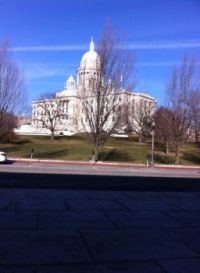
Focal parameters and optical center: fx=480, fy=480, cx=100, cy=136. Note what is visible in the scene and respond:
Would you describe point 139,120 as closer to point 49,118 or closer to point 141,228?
point 49,118

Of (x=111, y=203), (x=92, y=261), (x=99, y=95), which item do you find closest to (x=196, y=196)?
(x=111, y=203)

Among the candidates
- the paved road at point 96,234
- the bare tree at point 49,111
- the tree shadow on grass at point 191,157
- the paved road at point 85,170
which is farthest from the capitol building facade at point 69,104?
the paved road at point 96,234

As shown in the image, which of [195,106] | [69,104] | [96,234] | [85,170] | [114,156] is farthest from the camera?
[69,104]

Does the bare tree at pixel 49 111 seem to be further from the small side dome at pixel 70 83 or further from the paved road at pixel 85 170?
the paved road at pixel 85 170

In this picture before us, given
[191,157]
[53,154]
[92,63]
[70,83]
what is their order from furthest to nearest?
[70,83] < [191,157] < [92,63] < [53,154]

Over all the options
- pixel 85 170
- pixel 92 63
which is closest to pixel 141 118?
pixel 92 63

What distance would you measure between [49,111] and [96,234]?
87505 millimetres

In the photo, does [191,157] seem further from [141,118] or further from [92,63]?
[141,118]

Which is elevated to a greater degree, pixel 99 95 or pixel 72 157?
pixel 99 95

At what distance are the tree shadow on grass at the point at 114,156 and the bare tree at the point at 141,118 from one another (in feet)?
115

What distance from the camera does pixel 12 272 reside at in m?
5.57

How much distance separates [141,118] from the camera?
307 ft

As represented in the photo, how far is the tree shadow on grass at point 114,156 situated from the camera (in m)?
49.2

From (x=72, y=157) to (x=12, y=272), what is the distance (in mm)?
43474
